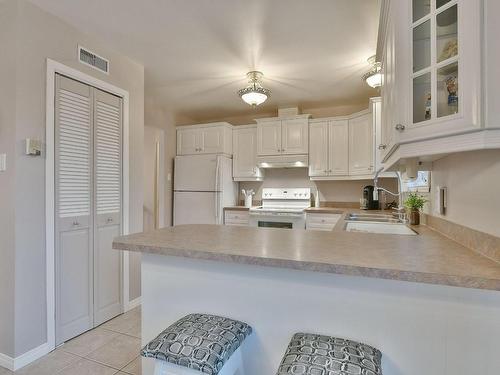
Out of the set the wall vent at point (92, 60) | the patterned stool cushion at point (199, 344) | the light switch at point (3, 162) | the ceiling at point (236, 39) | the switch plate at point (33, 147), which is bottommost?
the patterned stool cushion at point (199, 344)

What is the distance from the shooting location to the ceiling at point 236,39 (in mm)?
2029

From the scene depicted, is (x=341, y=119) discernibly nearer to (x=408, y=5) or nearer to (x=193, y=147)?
(x=193, y=147)

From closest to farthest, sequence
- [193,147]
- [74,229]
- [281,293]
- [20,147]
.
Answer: [281,293] → [20,147] → [74,229] → [193,147]

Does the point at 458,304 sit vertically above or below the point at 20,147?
below

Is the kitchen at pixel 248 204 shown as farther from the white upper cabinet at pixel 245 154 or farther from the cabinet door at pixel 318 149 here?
the white upper cabinet at pixel 245 154

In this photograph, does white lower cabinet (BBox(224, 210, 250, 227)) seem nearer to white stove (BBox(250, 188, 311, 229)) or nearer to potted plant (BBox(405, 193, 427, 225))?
white stove (BBox(250, 188, 311, 229))

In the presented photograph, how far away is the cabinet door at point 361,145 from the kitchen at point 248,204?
3cm

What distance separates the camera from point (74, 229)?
7.44ft

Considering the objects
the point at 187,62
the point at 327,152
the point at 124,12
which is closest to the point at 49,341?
the point at 124,12

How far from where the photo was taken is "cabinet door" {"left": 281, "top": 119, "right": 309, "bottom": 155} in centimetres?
412

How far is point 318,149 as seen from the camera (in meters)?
4.09

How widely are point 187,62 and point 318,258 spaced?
2.58m

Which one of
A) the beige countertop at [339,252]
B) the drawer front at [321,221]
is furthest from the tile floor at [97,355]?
the drawer front at [321,221]

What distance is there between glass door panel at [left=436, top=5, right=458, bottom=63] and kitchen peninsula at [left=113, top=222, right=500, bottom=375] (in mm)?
726
